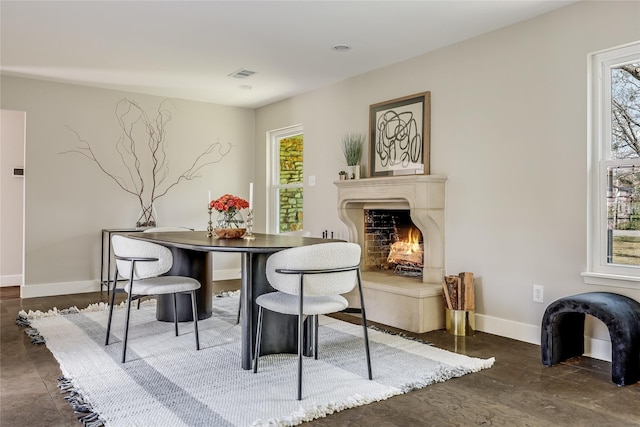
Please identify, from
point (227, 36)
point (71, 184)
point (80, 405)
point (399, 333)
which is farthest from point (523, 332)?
point (71, 184)

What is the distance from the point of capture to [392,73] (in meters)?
4.62

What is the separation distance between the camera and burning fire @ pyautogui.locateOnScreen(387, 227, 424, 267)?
458cm

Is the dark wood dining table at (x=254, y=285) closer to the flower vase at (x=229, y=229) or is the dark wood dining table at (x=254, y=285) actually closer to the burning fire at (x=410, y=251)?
the flower vase at (x=229, y=229)

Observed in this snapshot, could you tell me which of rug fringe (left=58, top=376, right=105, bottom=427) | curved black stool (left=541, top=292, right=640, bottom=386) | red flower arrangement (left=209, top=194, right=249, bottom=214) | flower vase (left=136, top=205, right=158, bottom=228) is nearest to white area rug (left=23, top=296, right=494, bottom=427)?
rug fringe (left=58, top=376, right=105, bottom=427)

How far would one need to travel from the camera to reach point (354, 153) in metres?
4.86

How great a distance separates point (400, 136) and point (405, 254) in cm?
115

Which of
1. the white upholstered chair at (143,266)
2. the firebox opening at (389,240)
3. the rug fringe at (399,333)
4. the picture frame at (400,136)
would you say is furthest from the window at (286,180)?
the white upholstered chair at (143,266)

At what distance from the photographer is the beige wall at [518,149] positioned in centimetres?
320

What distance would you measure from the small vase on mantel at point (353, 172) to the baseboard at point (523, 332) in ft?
5.83

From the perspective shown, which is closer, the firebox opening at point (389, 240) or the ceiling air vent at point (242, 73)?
the firebox opening at point (389, 240)

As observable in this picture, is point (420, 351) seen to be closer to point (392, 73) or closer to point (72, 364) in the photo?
point (72, 364)

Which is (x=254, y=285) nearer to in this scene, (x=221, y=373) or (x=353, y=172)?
(x=221, y=373)

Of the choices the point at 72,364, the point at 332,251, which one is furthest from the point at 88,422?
the point at 332,251

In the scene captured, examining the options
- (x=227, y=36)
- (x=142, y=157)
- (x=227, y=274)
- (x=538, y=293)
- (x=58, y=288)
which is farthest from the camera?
(x=227, y=274)
